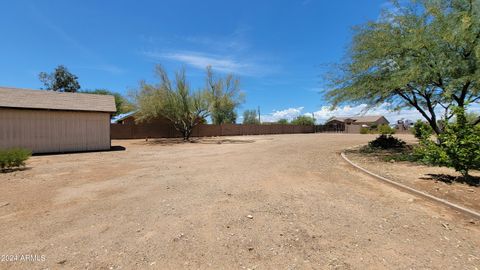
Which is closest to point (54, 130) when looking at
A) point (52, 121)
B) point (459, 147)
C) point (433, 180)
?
point (52, 121)

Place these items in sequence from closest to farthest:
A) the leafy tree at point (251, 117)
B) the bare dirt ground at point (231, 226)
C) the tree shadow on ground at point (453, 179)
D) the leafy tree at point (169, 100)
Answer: the bare dirt ground at point (231, 226) < the tree shadow on ground at point (453, 179) < the leafy tree at point (169, 100) < the leafy tree at point (251, 117)

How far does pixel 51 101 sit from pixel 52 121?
1.34 metres

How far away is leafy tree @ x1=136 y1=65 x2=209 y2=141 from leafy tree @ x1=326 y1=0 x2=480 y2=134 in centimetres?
1594

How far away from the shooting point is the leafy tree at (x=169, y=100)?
22.2 metres

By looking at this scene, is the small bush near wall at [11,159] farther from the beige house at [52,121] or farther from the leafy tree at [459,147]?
the leafy tree at [459,147]

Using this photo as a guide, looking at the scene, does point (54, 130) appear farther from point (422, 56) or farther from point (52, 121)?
point (422, 56)

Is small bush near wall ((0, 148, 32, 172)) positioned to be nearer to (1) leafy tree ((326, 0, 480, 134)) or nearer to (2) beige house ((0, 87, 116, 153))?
(2) beige house ((0, 87, 116, 153))

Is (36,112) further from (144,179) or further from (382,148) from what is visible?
(382,148)

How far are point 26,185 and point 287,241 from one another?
6.85 metres

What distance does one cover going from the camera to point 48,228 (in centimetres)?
359

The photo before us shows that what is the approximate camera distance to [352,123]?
6153cm

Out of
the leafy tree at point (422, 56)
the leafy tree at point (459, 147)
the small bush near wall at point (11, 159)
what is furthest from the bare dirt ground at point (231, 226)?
the leafy tree at point (422, 56)

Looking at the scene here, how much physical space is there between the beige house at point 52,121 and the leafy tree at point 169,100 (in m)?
6.21

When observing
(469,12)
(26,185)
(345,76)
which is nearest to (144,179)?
(26,185)
